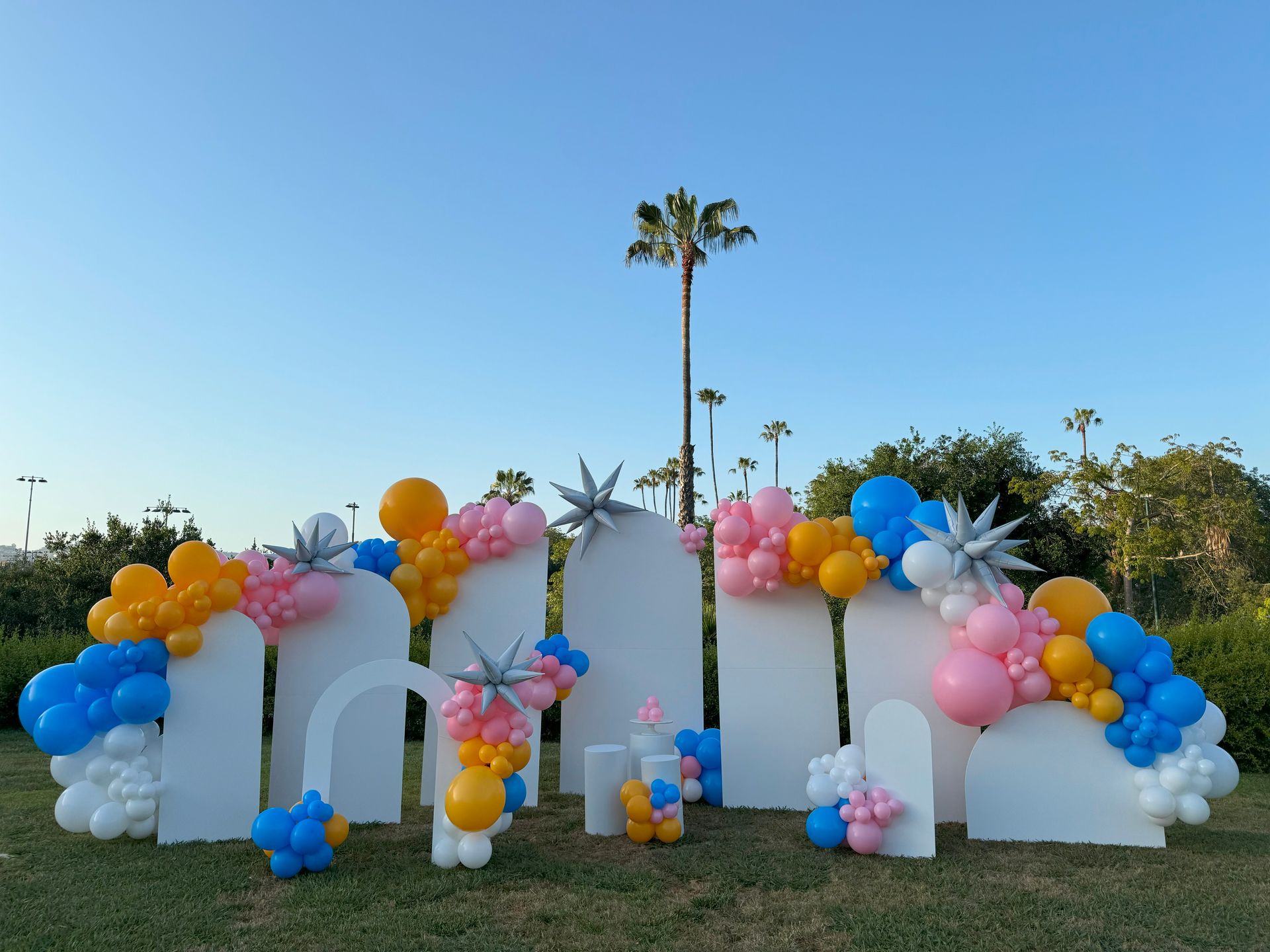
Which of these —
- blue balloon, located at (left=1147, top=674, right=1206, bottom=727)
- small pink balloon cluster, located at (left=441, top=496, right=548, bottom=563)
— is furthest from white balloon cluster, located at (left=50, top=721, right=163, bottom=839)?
blue balloon, located at (left=1147, top=674, right=1206, bottom=727)

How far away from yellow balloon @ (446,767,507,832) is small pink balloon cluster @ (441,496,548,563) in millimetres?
2444

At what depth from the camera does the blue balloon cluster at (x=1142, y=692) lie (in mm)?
5164

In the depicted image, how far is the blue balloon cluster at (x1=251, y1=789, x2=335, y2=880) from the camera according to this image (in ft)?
15.1

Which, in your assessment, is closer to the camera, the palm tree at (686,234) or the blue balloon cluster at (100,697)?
the blue balloon cluster at (100,697)

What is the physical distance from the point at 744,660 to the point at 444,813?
9.40 ft

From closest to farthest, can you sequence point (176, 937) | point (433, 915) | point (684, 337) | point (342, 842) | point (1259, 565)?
point (176, 937) → point (433, 915) → point (342, 842) → point (684, 337) → point (1259, 565)

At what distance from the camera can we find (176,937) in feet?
12.4

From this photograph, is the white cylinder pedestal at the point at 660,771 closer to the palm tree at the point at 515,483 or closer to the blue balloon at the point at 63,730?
the blue balloon at the point at 63,730

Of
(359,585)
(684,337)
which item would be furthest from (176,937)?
(684,337)

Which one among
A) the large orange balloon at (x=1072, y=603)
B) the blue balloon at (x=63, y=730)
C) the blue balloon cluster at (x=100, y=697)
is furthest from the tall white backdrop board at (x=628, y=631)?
the blue balloon at (x=63, y=730)

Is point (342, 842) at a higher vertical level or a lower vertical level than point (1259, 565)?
lower

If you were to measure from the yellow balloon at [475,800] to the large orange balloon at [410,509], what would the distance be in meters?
2.68

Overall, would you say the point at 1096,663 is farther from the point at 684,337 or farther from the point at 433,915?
the point at 684,337

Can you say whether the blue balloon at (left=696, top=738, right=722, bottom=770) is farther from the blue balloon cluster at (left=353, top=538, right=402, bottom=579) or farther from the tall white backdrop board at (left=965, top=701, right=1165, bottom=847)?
the blue balloon cluster at (left=353, top=538, right=402, bottom=579)
